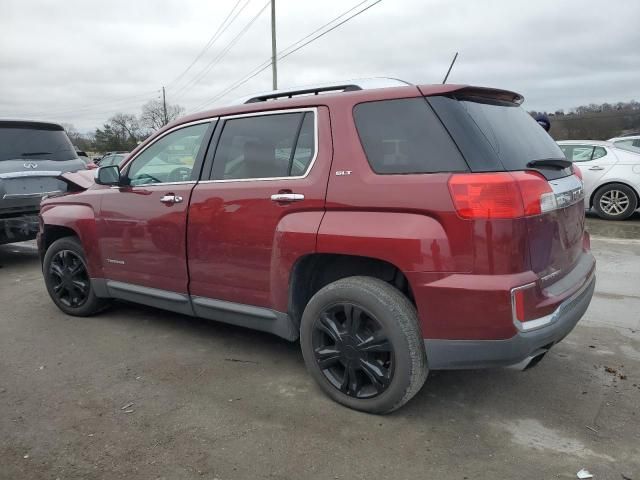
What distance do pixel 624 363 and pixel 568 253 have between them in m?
1.25

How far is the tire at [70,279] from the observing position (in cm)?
476

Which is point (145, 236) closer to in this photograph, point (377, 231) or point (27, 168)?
point (377, 231)

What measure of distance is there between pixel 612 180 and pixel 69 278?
8.96 m

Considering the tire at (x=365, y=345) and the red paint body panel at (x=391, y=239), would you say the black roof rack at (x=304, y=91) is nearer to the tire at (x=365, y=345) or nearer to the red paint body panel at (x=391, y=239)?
the red paint body panel at (x=391, y=239)

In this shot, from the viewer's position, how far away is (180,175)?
395cm

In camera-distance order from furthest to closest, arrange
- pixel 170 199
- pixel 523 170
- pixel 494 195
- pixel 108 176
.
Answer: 1. pixel 108 176
2. pixel 170 199
3. pixel 523 170
4. pixel 494 195

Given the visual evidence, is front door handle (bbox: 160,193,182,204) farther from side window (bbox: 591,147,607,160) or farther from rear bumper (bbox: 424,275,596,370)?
side window (bbox: 591,147,607,160)

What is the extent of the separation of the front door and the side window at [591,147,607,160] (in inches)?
331

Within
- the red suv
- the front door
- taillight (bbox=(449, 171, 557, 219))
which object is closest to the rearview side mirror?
the front door

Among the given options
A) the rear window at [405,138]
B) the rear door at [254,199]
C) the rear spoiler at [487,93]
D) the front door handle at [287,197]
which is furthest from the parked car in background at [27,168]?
the rear spoiler at [487,93]

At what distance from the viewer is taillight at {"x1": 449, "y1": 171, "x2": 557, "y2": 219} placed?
2.56 metres

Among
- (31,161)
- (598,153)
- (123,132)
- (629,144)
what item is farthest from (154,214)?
A: (123,132)

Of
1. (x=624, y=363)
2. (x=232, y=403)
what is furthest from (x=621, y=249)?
(x=232, y=403)

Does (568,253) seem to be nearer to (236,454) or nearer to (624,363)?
(624,363)
